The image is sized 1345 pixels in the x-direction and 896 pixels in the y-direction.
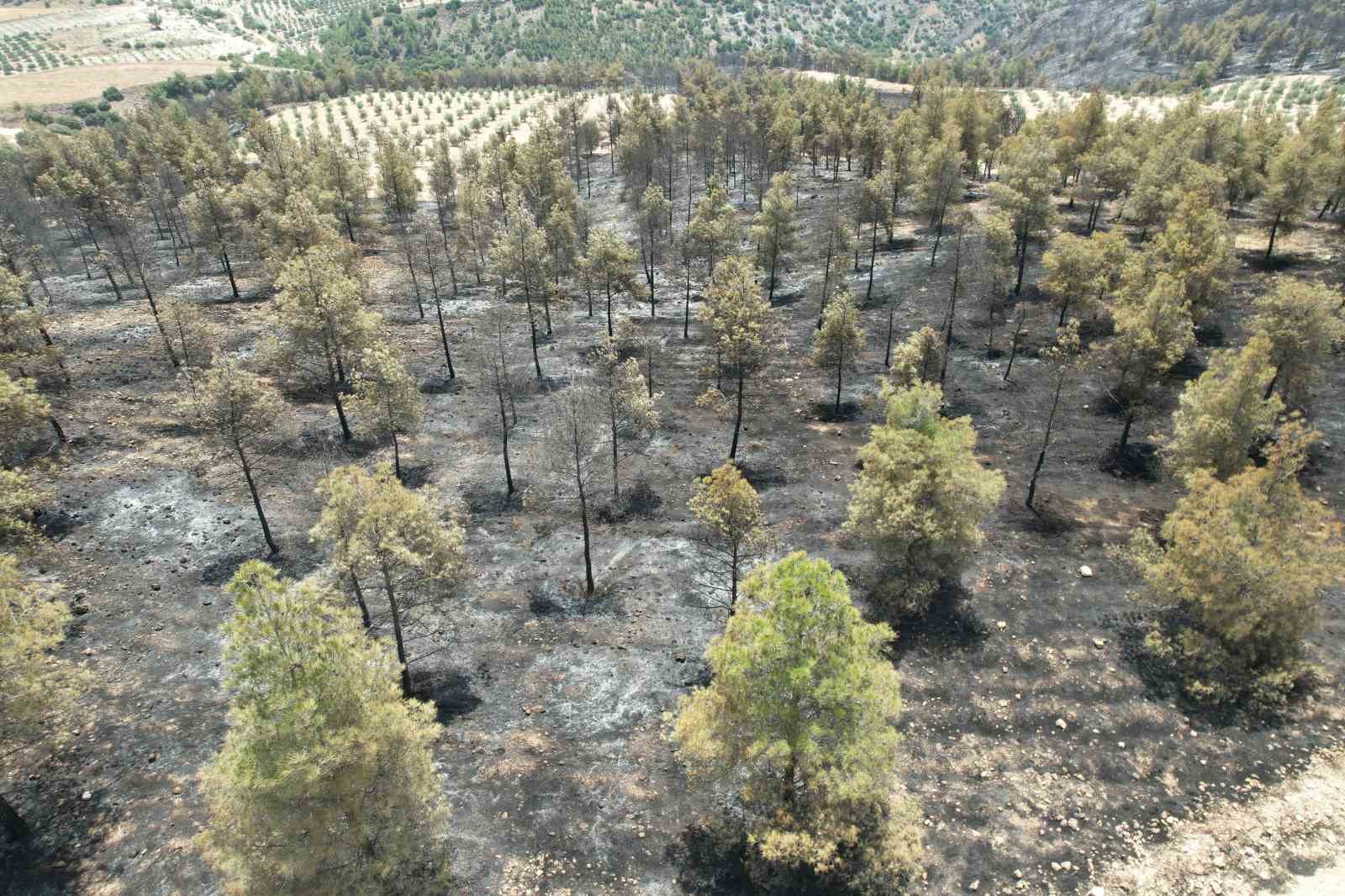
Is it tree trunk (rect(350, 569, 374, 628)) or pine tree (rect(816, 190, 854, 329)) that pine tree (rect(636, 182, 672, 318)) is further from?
tree trunk (rect(350, 569, 374, 628))

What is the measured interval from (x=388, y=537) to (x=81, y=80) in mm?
219484

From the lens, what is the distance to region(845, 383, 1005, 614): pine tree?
31375 mm

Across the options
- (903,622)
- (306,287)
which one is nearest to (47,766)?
(306,287)

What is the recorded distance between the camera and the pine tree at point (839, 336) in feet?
166

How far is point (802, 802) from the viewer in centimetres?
2181

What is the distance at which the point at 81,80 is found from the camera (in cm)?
16950

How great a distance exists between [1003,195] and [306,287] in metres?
65.3

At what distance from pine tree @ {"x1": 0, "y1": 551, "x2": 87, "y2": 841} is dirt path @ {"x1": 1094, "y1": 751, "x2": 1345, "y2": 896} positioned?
1399 inches

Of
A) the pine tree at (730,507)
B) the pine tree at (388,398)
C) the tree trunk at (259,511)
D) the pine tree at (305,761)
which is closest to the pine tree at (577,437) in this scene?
the pine tree at (730,507)

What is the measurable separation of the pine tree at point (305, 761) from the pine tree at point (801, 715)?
8.80 meters

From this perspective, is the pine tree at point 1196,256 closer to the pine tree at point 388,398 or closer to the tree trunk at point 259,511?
the pine tree at point 388,398

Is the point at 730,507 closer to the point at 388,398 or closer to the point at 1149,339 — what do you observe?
the point at 388,398

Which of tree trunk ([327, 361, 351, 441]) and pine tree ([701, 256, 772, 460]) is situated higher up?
pine tree ([701, 256, 772, 460])

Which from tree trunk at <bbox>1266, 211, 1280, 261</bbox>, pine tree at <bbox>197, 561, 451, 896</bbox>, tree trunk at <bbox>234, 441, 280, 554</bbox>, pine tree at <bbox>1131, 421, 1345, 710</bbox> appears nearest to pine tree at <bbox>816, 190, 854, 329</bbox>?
pine tree at <bbox>1131, 421, 1345, 710</bbox>
